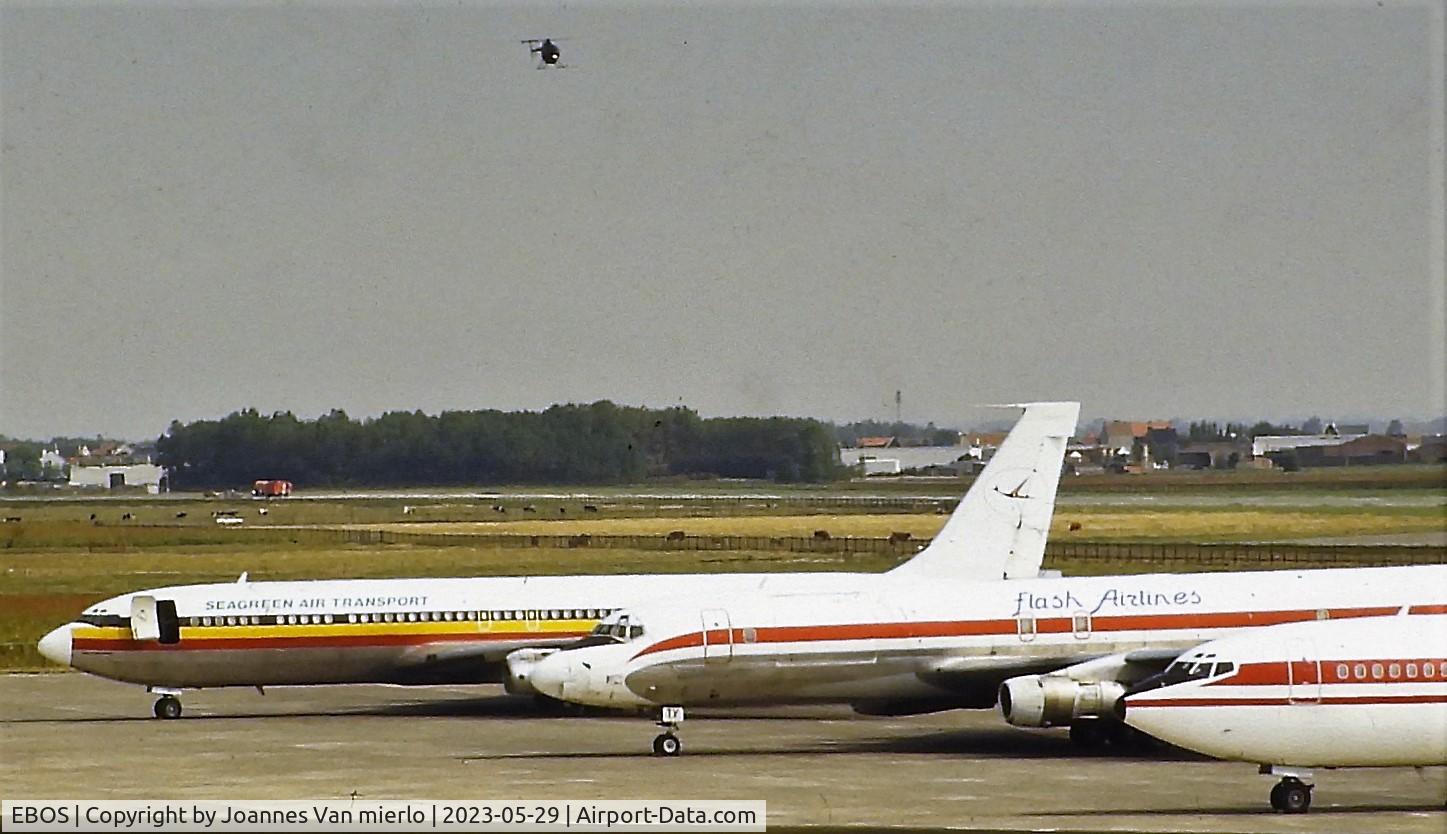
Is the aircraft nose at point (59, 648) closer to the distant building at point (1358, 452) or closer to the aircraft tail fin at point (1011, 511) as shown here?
the aircraft tail fin at point (1011, 511)

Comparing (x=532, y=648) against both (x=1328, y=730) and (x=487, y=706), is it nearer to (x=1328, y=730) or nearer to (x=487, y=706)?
(x=487, y=706)

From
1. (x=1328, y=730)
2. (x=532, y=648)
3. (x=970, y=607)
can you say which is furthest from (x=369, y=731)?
(x=1328, y=730)

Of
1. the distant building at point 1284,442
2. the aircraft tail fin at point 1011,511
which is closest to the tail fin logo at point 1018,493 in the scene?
the aircraft tail fin at point 1011,511

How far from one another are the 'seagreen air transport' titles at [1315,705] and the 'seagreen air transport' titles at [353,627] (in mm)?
17039

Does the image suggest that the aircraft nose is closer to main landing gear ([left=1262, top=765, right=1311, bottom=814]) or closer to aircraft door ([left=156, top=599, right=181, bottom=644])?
aircraft door ([left=156, top=599, right=181, bottom=644])

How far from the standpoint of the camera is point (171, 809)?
98.6ft

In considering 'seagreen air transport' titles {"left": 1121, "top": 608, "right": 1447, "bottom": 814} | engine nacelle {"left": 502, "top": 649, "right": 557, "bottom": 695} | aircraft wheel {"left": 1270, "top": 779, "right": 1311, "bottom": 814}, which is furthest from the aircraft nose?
aircraft wheel {"left": 1270, "top": 779, "right": 1311, "bottom": 814}

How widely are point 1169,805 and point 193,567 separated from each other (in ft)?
174

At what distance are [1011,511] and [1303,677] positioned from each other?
770 inches

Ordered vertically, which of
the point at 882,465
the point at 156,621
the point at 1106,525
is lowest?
the point at 156,621

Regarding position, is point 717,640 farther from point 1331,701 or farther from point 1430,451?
point 1430,451

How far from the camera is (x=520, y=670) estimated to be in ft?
140

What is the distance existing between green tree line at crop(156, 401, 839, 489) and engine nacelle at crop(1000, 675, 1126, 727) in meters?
49.6

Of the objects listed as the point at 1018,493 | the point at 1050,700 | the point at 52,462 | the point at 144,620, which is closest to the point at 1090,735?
the point at 1050,700
